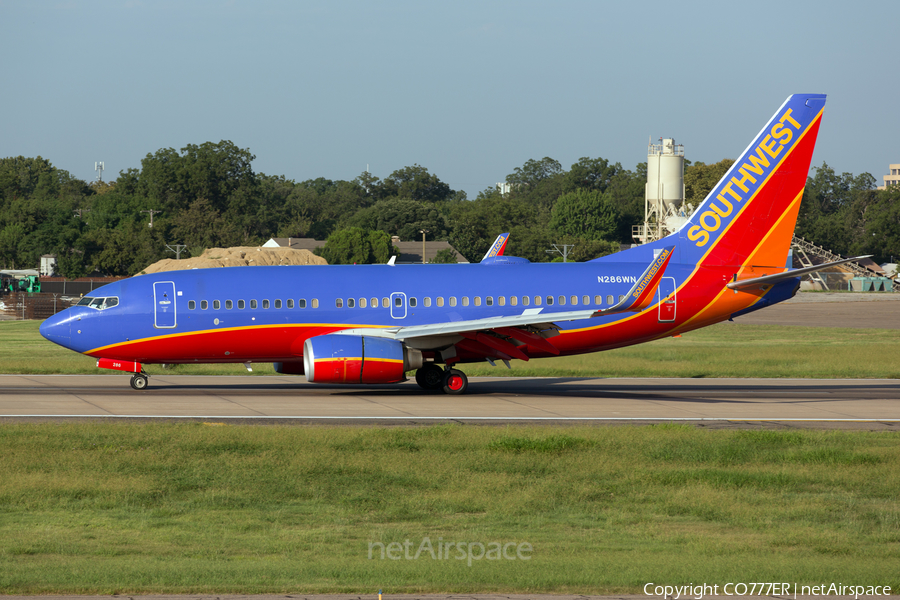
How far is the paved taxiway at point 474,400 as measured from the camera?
24312 mm

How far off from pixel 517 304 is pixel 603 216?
140298 mm

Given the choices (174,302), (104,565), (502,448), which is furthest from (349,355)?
(104,565)

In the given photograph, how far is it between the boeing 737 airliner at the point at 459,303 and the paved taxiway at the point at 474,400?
129 cm

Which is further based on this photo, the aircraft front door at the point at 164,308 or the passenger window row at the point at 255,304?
the passenger window row at the point at 255,304

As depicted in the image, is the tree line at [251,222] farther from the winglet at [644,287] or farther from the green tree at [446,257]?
the winglet at [644,287]

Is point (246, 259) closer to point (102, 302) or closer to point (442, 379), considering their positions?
point (102, 302)

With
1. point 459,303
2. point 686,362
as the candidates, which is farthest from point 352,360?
point 686,362

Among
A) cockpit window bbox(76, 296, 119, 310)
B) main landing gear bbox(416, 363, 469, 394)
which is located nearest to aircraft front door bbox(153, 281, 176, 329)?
cockpit window bbox(76, 296, 119, 310)

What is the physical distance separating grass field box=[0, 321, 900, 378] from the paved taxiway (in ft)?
6.67

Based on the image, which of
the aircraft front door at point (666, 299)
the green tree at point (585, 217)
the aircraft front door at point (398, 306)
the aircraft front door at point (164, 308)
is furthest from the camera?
the green tree at point (585, 217)

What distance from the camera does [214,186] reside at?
16212cm

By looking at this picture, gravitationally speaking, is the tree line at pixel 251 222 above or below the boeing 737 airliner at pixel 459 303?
above

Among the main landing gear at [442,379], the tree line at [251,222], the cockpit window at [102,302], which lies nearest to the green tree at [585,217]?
the tree line at [251,222]

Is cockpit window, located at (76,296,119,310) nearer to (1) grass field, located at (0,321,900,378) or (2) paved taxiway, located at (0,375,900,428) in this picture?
(2) paved taxiway, located at (0,375,900,428)
